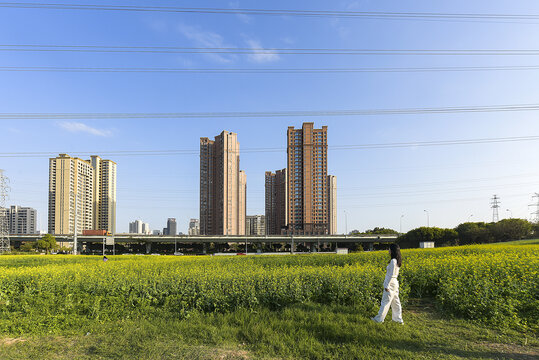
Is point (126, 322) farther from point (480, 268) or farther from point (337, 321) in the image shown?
point (480, 268)

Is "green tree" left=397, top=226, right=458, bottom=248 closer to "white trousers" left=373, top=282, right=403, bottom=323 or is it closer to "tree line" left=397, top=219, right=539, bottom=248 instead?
"tree line" left=397, top=219, right=539, bottom=248

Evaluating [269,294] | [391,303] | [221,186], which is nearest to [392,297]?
[391,303]

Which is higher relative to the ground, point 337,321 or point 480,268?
point 480,268

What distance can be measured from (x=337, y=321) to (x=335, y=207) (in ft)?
408

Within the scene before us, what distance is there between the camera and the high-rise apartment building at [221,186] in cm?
9025

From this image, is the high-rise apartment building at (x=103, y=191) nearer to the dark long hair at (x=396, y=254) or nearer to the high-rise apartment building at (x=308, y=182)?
the high-rise apartment building at (x=308, y=182)

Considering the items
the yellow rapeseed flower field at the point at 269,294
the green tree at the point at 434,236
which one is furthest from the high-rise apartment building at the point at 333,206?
the yellow rapeseed flower field at the point at 269,294

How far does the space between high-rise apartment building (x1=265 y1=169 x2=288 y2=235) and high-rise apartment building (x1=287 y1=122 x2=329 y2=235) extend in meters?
5.26

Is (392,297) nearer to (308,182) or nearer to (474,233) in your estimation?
(474,233)

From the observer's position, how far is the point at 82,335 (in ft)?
22.5

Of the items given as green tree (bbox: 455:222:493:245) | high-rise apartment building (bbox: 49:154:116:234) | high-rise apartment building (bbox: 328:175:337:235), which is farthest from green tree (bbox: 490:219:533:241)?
high-rise apartment building (bbox: 49:154:116:234)

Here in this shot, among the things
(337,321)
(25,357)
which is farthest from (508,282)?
(25,357)

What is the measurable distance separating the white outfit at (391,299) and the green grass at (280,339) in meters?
0.20

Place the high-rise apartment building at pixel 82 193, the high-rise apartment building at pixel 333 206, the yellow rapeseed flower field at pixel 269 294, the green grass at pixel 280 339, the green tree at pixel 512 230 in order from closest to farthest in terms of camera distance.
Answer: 1. the green grass at pixel 280 339
2. the yellow rapeseed flower field at pixel 269 294
3. the green tree at pixel 512 230
4. the high-rise apartment building at pixel 82 193
5. the high-rise apartment building at pixel 333 206
